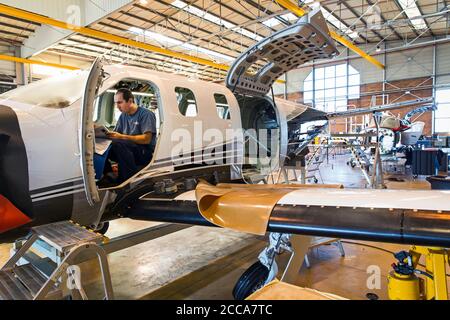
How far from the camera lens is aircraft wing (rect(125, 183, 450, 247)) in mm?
1822

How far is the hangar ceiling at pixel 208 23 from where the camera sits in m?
11.9

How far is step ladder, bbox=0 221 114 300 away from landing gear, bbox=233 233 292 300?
Result: 125 cm

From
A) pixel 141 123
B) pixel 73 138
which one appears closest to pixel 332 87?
pixel 141 123

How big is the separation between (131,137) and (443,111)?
23981 millimetres

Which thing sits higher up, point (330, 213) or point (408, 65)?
point (408, 65)

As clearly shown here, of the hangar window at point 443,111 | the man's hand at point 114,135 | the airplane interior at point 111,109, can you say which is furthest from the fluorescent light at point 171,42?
the hangar window at point 443,111

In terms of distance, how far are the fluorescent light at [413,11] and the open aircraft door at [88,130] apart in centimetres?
1339

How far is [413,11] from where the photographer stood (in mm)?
15094

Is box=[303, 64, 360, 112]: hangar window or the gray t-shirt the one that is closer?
the gray t-shirt

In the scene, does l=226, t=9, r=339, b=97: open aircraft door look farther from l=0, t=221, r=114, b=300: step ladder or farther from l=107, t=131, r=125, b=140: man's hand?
l=0, t=221, r=114, b=300: step ladder

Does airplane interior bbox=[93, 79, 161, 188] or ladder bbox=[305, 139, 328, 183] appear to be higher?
airplane interior bbox=[93, 79, 161, 188]

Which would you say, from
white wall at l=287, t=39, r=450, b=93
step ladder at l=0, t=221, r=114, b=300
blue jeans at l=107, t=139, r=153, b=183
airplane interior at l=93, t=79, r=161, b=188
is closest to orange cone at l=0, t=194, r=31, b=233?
step ladder at l=0, t=221, r=114, b=300

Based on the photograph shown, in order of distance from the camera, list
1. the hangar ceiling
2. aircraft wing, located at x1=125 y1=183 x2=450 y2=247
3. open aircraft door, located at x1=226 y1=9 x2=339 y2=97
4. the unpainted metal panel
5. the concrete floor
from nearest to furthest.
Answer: aircraft wing, located at x1=125 y1=183 x2=450 y2=247 < the concrete floor < open aircraft door, located at x1=226 y1=9 x2=339 y2=97 < the hangar ceiling < the unpainted metal panel

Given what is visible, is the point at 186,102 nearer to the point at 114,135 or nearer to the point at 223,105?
the point at 223,105
